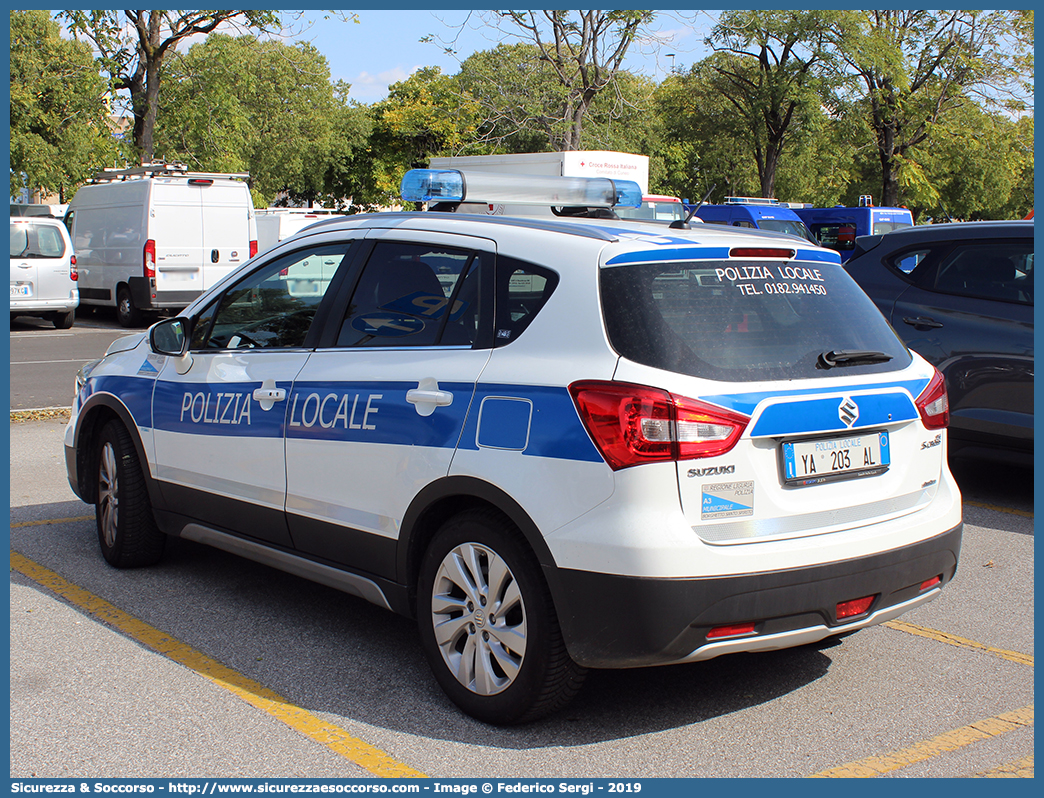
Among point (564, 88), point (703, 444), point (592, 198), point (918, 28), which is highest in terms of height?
point (918, 28)

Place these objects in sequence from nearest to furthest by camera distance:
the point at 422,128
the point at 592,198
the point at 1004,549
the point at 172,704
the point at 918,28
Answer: the point at 172,704
the point at 592,198
the point at 1004,549
the point at 918,28
the point at 422,128

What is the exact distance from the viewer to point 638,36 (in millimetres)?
24641

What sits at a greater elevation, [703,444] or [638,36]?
[638,36]

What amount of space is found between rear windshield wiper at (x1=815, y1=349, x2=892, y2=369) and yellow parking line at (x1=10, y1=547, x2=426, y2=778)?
6.15 feet

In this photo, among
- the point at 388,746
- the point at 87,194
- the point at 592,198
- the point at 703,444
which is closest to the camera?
the point at 703,444

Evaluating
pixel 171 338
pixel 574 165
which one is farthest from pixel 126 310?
pixel 171 338

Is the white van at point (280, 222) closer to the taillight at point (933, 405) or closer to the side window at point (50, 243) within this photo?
the side window at point (50, 243)

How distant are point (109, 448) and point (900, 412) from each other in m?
3.95

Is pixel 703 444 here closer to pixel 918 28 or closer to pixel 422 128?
pixel 918 28

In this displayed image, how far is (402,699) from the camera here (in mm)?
3912

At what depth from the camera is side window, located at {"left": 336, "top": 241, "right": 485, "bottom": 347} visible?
12.9ft

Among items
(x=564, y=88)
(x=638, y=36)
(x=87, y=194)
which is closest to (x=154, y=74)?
(x=87, y=194)

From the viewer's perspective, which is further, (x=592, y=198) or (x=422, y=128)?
(x=422, y=128)

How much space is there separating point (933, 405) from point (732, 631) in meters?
1.22
